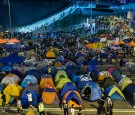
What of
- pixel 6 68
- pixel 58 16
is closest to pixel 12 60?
pixel 6 68

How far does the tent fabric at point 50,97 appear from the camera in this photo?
2308 centimetres

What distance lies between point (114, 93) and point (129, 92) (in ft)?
3.97

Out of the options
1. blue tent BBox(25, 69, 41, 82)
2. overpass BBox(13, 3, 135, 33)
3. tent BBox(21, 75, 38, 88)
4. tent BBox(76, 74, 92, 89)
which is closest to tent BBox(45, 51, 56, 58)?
blue tent BBox(25, 69, 41, 82)

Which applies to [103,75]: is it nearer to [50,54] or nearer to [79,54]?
[79,54]

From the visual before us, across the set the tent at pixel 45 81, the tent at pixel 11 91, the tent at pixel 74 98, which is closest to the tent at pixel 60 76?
the tent at pixel 45 81

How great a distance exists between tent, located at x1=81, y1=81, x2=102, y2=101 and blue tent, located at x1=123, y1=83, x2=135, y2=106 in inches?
93.0

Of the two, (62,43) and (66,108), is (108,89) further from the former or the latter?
(62,43)

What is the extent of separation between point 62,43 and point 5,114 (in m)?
30.0

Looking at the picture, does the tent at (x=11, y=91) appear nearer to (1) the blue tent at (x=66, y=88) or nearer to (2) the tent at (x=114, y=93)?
(1) the blue tent at (x=66, y=88)

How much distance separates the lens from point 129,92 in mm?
24125

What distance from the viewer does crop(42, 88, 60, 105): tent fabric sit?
75.7 ft

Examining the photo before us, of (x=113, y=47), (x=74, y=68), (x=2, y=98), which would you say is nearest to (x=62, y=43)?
(x=113, y=47)

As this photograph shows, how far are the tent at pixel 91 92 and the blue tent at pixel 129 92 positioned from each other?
93.0 inches

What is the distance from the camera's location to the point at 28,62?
34781mm
